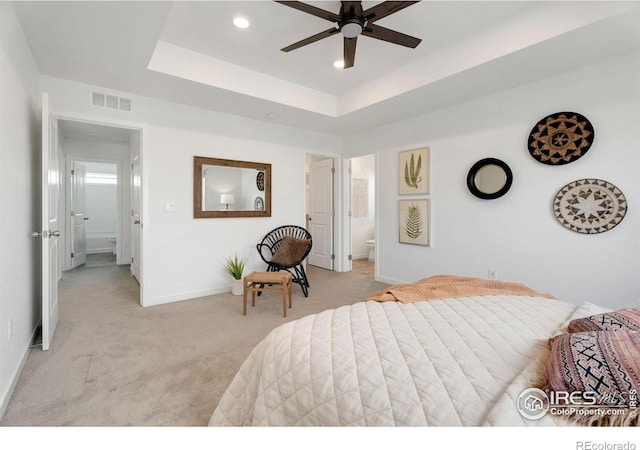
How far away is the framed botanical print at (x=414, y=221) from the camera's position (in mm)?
4027

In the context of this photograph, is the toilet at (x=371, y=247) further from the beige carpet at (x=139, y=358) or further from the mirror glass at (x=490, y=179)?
the mirror glass at (x=490, y=179)

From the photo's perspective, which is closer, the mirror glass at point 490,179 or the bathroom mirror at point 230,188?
the mirror glass at point 490,179

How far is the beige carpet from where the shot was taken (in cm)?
163

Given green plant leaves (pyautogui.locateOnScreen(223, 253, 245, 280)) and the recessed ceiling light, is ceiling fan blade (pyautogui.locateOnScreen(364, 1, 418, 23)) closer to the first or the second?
the recessed ceiling light

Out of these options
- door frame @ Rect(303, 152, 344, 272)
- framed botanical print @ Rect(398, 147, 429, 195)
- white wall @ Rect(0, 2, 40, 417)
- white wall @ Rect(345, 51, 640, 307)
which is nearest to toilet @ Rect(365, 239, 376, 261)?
door frame @ Rect(303, 152, 344, 272)

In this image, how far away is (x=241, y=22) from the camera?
98.3 inches

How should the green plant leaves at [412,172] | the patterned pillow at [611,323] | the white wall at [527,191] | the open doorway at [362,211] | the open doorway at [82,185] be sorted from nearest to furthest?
the patterned pillow at [611,323]
the white wall at [527,191]
the green plant leaves at [412,172]
the open doorway at [82,185]
the open doorway at [362,211]

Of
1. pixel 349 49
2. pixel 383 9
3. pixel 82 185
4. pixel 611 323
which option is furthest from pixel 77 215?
pixel 611 323

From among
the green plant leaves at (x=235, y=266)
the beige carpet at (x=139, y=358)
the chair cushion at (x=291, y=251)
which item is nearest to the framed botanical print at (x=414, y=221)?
the beige carpet at (x=139, y=358)

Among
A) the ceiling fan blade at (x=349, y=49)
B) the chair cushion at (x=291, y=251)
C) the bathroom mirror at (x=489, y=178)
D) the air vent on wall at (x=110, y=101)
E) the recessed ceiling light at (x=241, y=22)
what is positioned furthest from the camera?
the chair cushion at (x=291, y=251)

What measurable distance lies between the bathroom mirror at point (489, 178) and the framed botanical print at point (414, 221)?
25.5 inches

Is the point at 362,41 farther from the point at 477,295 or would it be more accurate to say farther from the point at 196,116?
the point at 477,295

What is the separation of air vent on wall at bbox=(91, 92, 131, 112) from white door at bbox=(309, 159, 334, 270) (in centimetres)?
308
